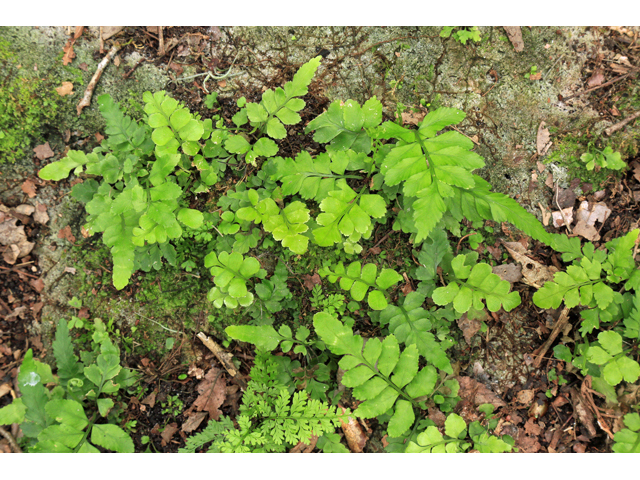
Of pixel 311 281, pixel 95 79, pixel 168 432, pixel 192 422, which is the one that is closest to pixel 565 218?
pixel 311 281

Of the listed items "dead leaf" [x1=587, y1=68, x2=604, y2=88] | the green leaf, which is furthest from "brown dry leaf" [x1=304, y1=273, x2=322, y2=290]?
"dead leaf" [x1=587, y1=68, x2=604, y2=88]

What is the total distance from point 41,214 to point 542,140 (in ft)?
15.1

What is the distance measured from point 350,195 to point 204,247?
1.39 m

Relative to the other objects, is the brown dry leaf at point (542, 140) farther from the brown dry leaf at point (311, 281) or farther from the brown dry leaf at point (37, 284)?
the brown dry leaf at point (37, 284)

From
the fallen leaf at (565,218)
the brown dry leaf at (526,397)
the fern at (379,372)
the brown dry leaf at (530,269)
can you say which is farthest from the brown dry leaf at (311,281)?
the fallen leaf at (565,218)

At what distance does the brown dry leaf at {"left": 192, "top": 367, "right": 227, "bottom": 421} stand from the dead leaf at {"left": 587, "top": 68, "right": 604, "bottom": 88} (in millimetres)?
4274

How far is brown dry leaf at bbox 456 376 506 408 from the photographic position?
357 centimetres

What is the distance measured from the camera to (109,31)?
364 cm

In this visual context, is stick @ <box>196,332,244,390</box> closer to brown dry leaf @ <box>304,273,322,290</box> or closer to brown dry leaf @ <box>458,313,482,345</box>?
brown dry leaf @ <box>304,273,322,290</box>

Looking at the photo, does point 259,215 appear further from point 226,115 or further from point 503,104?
point 503,104

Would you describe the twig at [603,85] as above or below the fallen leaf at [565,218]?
above

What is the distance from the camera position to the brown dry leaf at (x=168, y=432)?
3.54 m

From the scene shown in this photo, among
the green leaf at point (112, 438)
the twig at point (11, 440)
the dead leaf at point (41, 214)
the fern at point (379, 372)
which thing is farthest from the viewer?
the dead leaf at point (41, 214)

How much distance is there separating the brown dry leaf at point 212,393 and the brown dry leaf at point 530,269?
284 cm
